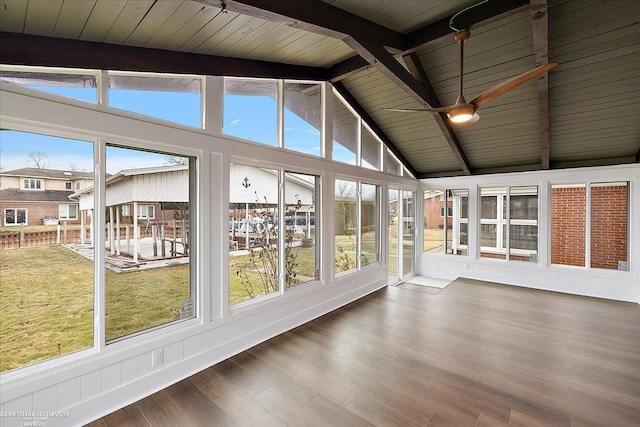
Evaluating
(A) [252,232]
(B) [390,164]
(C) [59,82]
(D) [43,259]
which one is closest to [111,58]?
(C) [59,82]

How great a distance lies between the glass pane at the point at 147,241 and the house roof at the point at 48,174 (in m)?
0.19

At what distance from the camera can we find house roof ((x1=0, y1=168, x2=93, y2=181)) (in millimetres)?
2021

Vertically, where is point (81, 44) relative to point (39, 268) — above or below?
above

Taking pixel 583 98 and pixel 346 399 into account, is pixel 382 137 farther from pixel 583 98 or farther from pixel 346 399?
pixel 346 399

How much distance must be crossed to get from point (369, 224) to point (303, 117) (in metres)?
2.43

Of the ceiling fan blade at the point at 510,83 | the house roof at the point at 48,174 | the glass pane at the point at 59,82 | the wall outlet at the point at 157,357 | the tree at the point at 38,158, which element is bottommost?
the wall outlet at the point at 157,357

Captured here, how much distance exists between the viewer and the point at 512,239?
20.4ft

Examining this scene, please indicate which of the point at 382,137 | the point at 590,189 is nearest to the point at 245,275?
the point at 382,137

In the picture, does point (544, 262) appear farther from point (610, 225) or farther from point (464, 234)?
point (464, 234)

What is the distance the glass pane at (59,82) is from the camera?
1923 millimetres

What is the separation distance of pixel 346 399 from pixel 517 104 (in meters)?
4.68

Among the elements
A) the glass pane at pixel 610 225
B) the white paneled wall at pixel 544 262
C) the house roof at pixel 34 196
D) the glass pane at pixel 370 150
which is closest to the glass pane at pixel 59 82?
the house roof at pixel 34 196

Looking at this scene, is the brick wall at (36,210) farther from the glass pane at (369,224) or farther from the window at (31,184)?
the glass pane at (369,224)

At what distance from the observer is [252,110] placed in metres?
3.43
